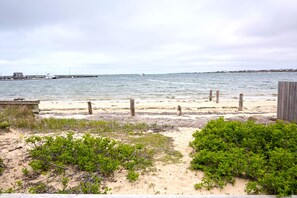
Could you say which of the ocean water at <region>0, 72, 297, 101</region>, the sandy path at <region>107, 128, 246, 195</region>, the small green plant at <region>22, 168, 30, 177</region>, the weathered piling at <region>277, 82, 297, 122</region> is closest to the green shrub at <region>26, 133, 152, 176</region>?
the small green plant at <region>22, 168, 30, 177</region>

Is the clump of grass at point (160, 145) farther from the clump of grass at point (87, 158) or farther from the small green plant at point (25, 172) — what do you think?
the small green plant at point (25, 172)

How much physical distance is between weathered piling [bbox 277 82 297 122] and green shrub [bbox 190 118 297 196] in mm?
3732

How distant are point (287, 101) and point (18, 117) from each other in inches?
465

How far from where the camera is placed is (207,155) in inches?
211

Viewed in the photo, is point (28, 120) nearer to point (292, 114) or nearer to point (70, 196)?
point (70, 196)

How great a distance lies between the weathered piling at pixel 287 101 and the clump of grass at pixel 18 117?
10.2 metres

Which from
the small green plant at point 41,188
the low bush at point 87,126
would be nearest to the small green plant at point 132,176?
the small green plant at point 41,188

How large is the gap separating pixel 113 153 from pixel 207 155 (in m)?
2.22

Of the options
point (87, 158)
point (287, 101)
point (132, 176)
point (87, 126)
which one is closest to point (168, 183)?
point (132, 176)

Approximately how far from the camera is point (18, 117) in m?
11.0

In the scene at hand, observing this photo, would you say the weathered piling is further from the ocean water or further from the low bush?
the ocean water

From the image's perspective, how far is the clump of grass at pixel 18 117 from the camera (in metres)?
9.57

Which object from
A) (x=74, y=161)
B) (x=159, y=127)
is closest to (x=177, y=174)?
(x=74, y=161)

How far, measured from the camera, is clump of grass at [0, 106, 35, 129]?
9570mm
